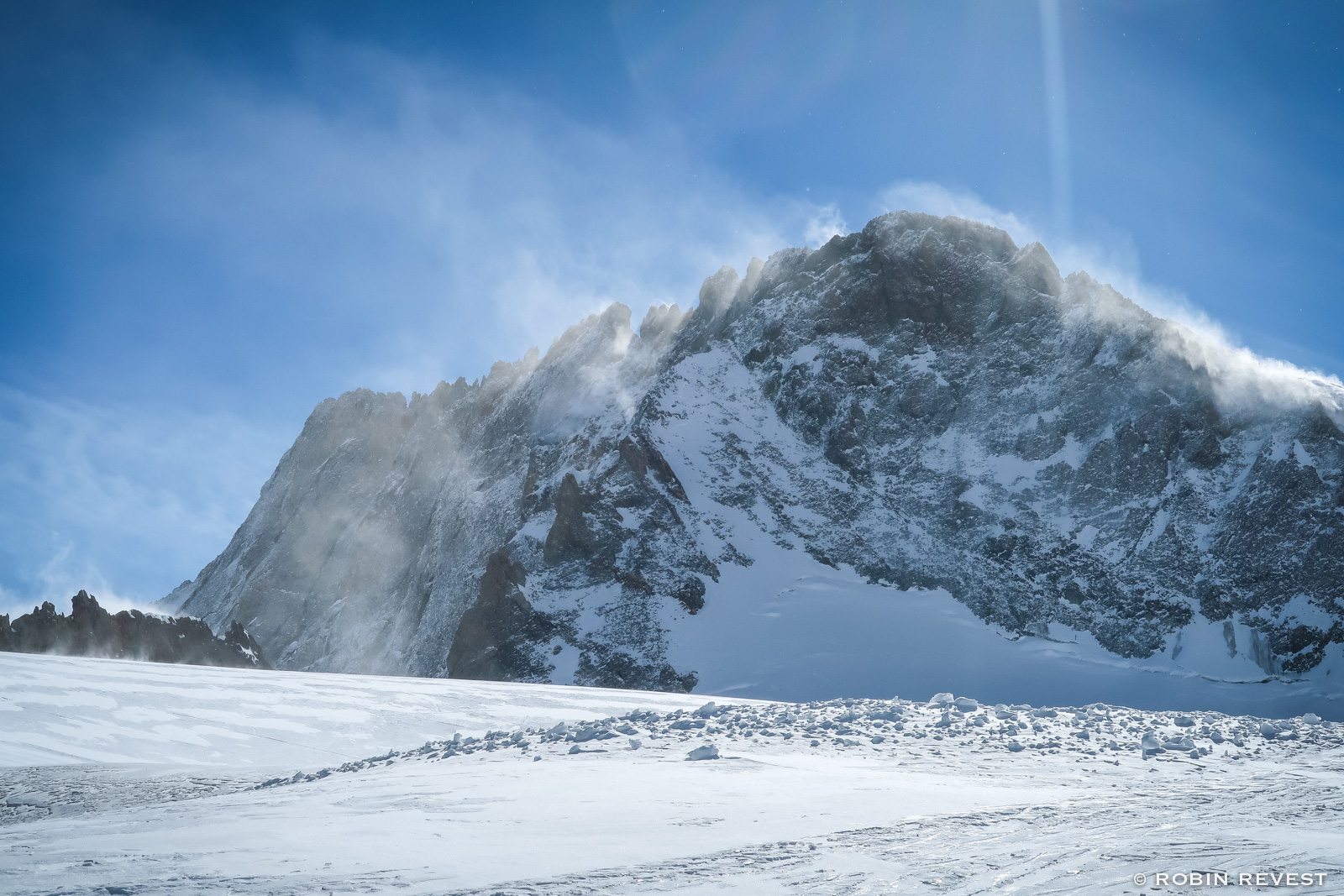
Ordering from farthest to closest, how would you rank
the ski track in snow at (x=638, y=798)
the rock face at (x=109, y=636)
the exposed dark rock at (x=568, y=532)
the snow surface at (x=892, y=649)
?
Answer: the exposed dark rock at (x=568, y=532) → the snow surface at (x=892, y=649) → the rock face at (x=109, y=636) → the ski track in snow at (x=638, y=798)

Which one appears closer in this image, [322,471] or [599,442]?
[599,442]

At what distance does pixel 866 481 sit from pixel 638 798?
7939 centimetres

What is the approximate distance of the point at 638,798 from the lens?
7707 mm

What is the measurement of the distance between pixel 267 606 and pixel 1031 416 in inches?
3941

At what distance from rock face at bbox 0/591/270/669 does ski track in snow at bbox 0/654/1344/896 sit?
134 feet

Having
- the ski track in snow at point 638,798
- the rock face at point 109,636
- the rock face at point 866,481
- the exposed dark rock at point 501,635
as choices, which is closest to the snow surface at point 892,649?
the rock face at point 866,481

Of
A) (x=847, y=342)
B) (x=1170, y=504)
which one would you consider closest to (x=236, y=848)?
(x=1170, y=504)

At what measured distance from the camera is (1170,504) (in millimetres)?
75375

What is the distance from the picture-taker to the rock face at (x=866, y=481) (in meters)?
69.2

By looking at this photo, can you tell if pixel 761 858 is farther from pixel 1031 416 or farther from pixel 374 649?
pixel 374 649

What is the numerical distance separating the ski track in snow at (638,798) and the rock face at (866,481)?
5102 centimetres

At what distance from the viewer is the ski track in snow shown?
5.21 metres

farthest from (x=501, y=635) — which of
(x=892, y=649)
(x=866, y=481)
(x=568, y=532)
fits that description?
(x=866, y=481)

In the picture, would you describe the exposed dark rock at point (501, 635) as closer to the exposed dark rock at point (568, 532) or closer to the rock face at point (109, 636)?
the exposed dark rock at point (568, 532)
